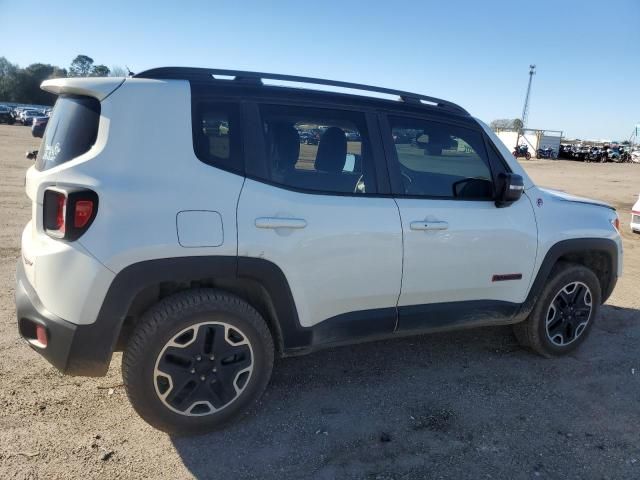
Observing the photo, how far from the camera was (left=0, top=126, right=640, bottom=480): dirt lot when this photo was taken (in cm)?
268

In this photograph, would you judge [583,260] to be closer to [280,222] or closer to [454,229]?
[454,229]

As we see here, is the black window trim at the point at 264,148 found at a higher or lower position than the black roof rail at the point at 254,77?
lower

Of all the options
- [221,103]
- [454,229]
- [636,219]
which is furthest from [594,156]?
[221,103]

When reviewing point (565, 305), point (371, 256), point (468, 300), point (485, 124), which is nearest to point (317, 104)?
point (371, 256)

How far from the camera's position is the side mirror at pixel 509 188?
3.43 metres

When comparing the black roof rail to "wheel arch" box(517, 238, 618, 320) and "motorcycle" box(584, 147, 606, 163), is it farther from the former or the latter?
"motorcycle" box(584, 147, 606, 163)

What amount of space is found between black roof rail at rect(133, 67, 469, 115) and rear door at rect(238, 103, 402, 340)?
6.8 inches

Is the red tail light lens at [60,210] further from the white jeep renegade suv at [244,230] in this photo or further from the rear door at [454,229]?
the rear door at [454,229]

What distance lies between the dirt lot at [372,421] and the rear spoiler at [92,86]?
1.83m

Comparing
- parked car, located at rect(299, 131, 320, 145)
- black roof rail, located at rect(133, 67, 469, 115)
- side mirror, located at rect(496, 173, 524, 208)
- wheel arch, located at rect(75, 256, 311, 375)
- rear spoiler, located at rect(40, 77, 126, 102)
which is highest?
black roof rail, located at rect(133, 67, 469, 115)

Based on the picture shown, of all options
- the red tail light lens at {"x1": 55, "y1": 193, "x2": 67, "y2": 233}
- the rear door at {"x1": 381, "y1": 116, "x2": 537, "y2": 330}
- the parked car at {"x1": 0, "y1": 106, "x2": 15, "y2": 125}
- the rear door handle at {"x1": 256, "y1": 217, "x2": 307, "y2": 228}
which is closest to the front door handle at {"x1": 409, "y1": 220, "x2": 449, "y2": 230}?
the rear door at {"x1": 381, "y1": 116, "x2": 537, "y2": 330}

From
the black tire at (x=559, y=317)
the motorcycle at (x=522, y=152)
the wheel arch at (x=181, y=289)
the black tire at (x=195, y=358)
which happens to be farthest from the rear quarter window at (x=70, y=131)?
the motorcycle at (x=522, y=152)

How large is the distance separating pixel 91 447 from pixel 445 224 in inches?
95.3

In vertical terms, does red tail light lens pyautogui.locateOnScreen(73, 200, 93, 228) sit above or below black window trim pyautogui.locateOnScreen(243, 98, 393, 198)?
below
